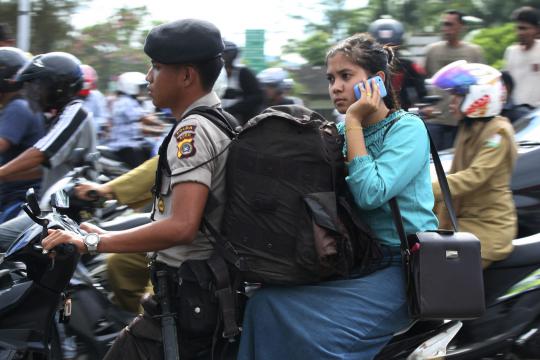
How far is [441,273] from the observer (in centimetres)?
287

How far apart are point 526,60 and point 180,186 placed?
586 centimetres

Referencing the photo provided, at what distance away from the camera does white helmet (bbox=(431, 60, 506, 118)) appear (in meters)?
4.13

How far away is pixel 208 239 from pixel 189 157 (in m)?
0.30

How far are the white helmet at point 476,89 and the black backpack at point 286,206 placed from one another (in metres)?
1.53

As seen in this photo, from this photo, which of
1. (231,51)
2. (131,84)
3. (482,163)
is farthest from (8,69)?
(131,84)

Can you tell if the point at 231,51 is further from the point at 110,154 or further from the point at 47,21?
the point at 47,21

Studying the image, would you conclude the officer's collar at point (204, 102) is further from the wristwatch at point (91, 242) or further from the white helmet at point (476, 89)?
the white helmet at point (476, 89)

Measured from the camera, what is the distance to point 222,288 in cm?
280

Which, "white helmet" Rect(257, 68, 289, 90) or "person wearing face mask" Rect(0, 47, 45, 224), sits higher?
"person wearing face mask" Rect(0, 47, 45, 224)

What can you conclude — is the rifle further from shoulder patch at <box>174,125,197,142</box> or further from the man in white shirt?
the man in white shirt

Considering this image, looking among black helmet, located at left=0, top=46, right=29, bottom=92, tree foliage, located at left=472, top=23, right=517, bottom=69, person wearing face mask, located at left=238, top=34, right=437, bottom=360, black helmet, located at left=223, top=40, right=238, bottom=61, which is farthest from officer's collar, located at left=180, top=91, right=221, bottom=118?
tree foliage, located at left=472, top=23, right=517, bottom=69

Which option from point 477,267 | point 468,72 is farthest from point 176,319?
point 468,72

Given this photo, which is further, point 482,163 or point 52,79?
point 52,79

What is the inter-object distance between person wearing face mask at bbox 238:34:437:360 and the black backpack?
0.30ft
